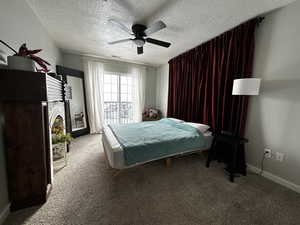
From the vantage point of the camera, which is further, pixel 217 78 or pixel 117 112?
pixel 117 112

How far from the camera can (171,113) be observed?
3740mm

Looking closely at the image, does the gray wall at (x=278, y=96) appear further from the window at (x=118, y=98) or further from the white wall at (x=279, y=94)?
the window at (x=118, y=98)

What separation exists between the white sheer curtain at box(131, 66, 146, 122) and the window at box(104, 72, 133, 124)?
0.16 metres

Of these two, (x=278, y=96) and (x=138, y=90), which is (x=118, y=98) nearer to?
(x=138, y=90)

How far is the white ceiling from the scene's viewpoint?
1563mm

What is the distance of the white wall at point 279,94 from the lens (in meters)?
1.54

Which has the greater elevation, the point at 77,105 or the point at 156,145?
the point at 77,105

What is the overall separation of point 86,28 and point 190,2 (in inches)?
71.6

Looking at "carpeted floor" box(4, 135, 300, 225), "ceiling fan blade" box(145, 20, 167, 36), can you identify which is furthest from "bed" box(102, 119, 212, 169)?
"ceiling fan blade" box(145, 20, 167, 36)

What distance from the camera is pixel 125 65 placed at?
4.08 m

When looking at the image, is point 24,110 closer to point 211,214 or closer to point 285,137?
point 211,214

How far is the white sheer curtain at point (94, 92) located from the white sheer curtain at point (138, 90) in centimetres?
111

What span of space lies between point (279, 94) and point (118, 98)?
391cm

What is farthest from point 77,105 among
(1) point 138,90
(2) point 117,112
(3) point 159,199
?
(3) point 159,199
